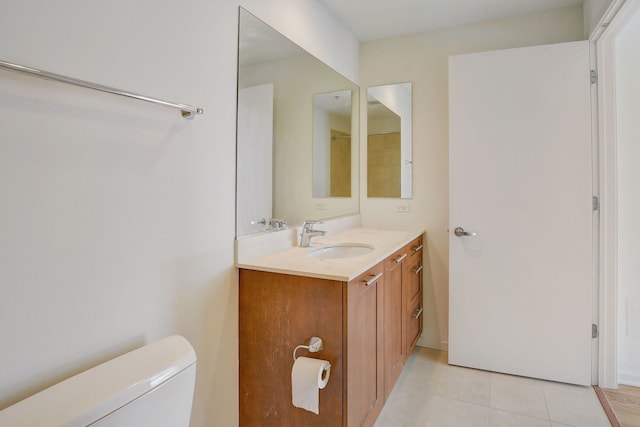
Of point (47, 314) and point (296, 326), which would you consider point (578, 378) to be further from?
point (47, 314)

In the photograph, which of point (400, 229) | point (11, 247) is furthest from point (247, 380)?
point (400, 229)

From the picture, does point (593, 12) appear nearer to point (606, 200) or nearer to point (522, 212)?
point (606, 200)

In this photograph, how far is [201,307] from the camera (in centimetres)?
146

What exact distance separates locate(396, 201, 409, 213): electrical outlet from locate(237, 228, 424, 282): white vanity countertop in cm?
59

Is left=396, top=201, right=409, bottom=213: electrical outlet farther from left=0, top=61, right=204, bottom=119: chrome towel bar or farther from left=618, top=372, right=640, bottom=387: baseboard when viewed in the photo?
left=0, top=61, right=204, bottom=119: chrome towel bar

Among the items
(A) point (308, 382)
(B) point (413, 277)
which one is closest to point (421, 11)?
(B) point (413, 277)

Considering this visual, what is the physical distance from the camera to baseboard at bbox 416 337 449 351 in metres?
2.82

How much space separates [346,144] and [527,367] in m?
2.00

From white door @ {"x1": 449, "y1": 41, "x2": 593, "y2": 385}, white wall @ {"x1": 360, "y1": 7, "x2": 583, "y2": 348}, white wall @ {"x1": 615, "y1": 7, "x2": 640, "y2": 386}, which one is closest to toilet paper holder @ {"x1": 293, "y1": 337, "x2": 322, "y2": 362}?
white door @ {"x1": 449, "y1": 41, "x2": 593, "y2": 385}

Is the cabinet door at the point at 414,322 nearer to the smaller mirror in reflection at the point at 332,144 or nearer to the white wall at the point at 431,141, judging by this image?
the white wall at the point at 431,141

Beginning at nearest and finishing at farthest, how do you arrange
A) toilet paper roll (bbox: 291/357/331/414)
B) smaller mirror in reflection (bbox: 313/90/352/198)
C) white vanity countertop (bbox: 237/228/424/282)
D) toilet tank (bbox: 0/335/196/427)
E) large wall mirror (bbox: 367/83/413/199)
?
toilet tank (bbox: 0/335/196/427)
toilet paper roll (bbox: 291/357/331/414)
white vanity countertop (bbox: 237/228/424/282)
smaller mirror in reflection (bbox: 313/90/352/198)
large wall mirror (bbox: 367/83/413/199)

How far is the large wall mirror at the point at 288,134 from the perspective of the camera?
173cm

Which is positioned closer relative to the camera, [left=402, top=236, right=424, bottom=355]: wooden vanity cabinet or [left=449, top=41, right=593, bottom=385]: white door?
[left=449, top=41, right=593, bottom=385]: white door

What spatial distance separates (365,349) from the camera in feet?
5.39
